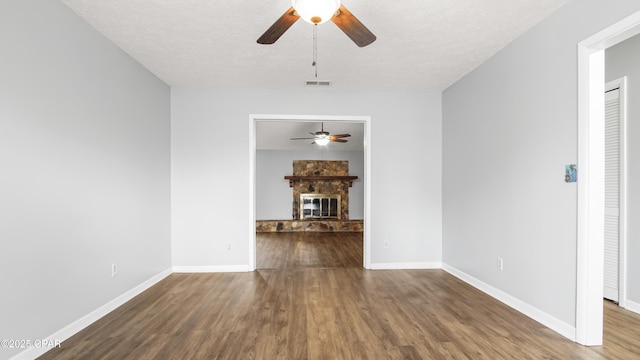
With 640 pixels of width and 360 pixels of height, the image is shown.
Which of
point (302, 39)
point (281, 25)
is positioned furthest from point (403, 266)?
point (281, 25)

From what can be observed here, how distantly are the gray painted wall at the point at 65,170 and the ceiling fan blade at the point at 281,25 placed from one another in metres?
1.55

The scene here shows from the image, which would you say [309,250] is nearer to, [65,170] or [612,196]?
[65,170]

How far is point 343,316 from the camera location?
8.59 feet

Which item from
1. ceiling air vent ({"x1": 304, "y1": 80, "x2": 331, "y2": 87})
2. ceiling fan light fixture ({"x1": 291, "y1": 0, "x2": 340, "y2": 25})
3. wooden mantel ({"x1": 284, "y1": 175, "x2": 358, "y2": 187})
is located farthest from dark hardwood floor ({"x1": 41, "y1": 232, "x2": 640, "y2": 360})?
wooden mantel ({"x1": 284, "y1": 175, "x2": 358, "y2": 187})

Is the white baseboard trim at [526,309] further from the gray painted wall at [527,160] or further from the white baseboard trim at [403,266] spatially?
the white baseboard trim at [403,266]

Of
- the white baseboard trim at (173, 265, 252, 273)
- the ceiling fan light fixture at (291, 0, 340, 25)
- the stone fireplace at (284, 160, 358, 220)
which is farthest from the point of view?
the stone fireplace at (284, 160, 358, 220)

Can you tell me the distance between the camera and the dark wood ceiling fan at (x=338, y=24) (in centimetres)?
182

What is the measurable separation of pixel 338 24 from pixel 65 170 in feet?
7.65

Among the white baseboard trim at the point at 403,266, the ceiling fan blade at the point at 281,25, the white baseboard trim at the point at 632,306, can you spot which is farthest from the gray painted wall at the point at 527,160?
the ceiling fan blade at the point at 281,25

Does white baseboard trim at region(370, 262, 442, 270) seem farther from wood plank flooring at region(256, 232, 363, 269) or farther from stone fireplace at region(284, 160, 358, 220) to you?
stone fireplace at region(284, 160, 358, 220)

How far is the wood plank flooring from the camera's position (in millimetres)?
4543

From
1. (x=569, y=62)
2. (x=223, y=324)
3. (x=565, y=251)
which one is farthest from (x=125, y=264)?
(x=569, y=62)

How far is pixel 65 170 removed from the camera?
7.39 ft

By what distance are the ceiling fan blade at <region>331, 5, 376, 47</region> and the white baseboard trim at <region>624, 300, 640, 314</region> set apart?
3.35 m
